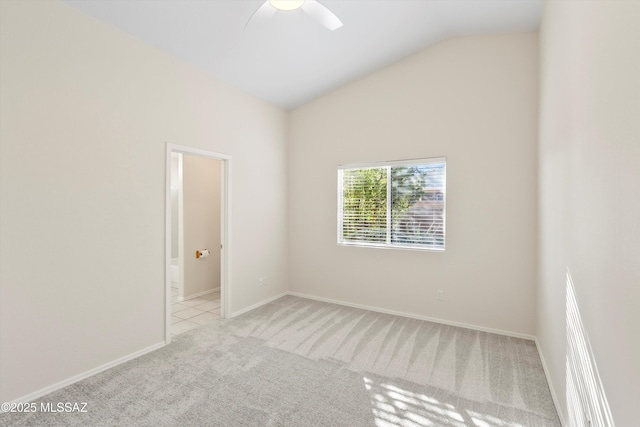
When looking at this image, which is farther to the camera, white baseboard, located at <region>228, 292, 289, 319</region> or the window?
white baseboard, located at <region>228, 292, 289, 319</region>

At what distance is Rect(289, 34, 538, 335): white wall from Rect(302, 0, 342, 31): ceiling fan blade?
1.95 metres

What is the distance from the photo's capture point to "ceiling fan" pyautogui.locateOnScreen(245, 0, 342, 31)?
2.08m

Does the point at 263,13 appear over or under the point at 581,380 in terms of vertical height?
over

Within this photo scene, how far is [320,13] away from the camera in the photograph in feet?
7.26

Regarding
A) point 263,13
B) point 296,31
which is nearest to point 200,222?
point 296,31

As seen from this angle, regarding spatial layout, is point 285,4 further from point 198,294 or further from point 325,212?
point 198,294

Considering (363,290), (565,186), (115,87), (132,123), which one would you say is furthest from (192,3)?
(363,290)

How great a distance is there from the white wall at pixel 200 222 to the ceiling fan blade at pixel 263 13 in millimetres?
2801

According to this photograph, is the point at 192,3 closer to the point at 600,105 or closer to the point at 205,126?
the point at 205,126

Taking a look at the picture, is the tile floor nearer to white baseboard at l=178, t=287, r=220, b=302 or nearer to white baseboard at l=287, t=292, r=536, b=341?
white baseboard at l=178, t=287, r=220, b=302

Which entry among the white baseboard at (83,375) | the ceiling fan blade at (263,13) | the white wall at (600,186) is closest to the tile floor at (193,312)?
the white baseboard at (83,375)

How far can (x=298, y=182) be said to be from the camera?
486 centimetres

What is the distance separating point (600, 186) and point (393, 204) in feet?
9.01

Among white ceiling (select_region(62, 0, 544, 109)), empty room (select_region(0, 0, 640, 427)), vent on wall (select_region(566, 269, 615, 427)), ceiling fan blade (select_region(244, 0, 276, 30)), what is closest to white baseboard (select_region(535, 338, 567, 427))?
empty room (select_region(0, 0, 640, 427))
